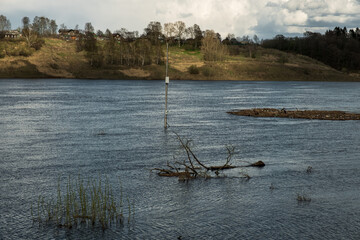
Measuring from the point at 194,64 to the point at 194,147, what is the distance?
140 metres

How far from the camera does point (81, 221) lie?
667 inches

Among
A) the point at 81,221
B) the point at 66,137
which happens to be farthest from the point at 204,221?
the point at 66,137

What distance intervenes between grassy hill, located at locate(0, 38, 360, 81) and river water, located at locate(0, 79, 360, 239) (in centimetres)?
10276

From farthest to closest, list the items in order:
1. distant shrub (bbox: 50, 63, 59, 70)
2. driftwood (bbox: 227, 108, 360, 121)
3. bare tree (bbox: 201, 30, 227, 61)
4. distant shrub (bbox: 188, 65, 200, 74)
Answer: bare tree (bbox: 201, 30, 227, 61)
distant shrub (bbox: 188, 65, 200, 74)
distant shrub (bbox: 50, 63, 59, 70)
driftwood (bbox: 227, 108, 360, 121)

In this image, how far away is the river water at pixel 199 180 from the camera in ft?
55.1

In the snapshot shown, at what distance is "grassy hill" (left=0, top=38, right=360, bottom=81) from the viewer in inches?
5758

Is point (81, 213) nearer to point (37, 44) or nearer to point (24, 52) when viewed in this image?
point (24, 52)

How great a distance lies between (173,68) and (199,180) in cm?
14181

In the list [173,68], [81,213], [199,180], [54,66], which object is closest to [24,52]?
[54,66]

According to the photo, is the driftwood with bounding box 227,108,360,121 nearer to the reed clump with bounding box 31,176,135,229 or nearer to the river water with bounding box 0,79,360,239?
the river water with bounding box 0,79,360,239

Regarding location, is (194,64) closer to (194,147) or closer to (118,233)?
(194,147)

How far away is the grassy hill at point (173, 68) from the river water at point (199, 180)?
103 m

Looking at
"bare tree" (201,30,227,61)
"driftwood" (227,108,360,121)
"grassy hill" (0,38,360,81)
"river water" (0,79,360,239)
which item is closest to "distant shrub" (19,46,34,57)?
"grassy hill" (0,38,360,81)

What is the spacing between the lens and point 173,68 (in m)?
A: 164
